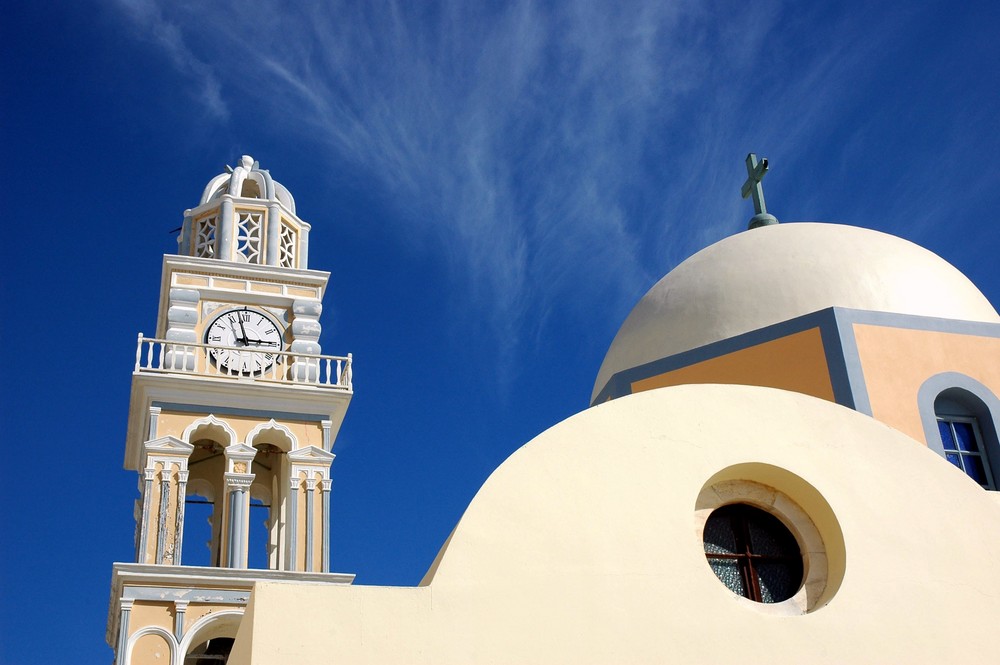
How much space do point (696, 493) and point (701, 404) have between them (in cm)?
65

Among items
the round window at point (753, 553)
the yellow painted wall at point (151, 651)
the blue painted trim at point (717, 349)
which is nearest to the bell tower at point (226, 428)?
the yellow painted wall at point (151, 651)

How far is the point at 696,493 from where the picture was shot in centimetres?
711

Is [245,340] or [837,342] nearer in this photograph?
[837,342]

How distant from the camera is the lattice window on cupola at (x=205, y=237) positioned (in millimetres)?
19411

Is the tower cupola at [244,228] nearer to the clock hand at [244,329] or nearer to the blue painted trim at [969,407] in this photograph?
the clock hand at [244,329]

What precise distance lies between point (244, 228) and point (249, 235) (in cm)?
14

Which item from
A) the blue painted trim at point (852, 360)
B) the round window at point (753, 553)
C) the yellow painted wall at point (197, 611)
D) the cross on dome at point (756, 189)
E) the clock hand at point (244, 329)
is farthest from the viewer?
the clock hand at point (244, 329)

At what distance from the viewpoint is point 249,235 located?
19.6 metres

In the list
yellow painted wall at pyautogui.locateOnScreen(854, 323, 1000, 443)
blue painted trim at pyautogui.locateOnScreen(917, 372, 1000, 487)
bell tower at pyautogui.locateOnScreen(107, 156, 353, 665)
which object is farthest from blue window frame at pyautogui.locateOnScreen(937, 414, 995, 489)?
bell tower at pyautogui.locateOnScreen(107, 156, 353, 665)

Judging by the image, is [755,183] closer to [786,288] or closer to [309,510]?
[786,288]

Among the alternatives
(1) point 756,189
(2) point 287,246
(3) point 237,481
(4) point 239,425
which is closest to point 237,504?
(3) point 237,481

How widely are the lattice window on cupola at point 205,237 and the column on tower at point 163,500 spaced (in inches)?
146

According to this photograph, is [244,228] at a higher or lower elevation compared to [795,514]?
higher

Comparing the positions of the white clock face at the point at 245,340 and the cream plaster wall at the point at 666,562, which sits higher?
the white clock face at the point at 245,340
